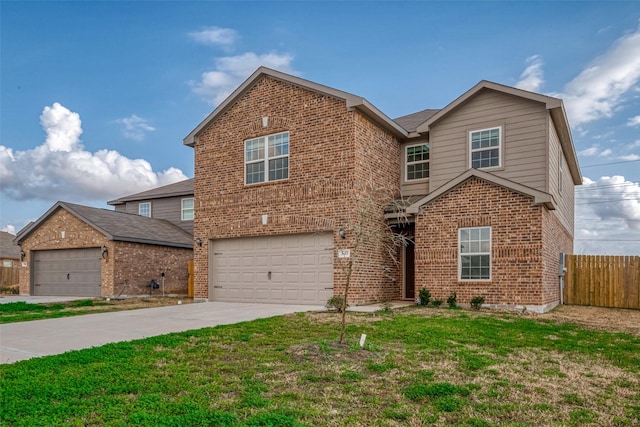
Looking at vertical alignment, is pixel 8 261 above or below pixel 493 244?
below

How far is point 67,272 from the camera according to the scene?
2073cm

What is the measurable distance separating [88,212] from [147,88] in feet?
24.5

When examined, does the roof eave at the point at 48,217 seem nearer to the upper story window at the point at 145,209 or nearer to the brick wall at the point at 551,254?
the upper story window at the point at 145,209

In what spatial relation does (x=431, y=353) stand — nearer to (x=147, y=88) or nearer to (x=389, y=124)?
(x=389, y=124)

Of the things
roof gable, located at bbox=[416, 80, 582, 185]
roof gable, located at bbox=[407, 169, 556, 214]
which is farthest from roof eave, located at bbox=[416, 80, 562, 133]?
roof gable, located at bbox=[407, 169, 556, 214]

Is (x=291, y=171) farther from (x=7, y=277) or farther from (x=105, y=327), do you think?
(x=7, y=277)

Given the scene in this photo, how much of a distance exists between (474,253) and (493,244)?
1.97ft

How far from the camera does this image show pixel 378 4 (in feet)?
44.4

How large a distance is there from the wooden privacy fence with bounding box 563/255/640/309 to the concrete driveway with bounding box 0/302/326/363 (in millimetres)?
9148

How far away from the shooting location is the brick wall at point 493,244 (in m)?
12.0

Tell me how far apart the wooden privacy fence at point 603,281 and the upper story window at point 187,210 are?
18097mm

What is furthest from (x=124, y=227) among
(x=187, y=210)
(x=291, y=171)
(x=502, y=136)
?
(x=502, y=136)

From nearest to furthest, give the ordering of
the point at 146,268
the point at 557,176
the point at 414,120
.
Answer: the point at 557,176, the point at 414,120, the point at 146,268

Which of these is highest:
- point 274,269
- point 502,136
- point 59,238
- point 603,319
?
point 502,136
